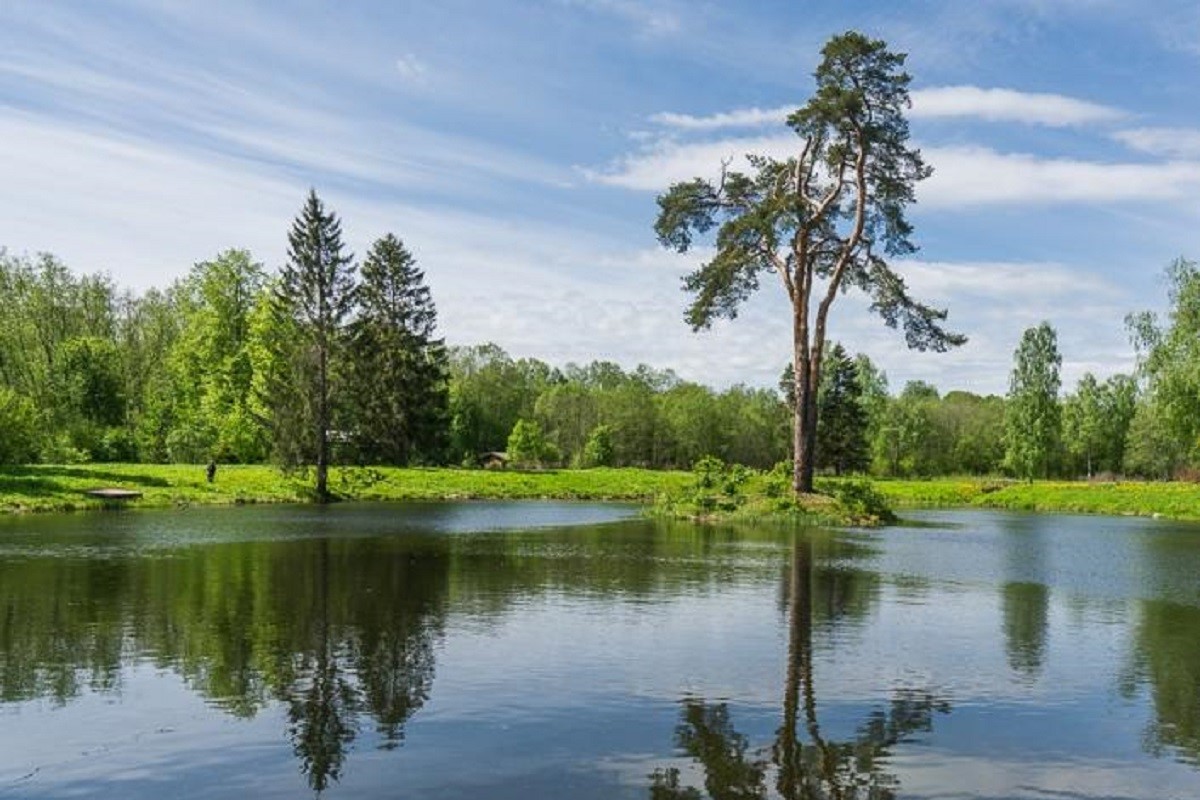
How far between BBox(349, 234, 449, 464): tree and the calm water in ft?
161

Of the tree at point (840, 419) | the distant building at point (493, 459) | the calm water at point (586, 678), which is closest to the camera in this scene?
the calm water at point (586, 678)

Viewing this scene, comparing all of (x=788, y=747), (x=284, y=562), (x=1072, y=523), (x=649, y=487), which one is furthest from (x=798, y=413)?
(x=788, y=747)

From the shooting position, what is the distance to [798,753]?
9.84 meters

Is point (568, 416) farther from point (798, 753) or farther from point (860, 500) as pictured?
point (798, 753)

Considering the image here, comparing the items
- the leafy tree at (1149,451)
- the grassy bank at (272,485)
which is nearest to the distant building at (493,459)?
the grassy bank at (272,485)

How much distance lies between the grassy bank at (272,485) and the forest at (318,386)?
96.1 inches

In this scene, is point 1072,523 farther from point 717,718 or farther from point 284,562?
point 717,718

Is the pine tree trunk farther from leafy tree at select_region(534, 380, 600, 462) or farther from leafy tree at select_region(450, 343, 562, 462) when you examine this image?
leafy tree at select_region(534, 380, 600, 462)

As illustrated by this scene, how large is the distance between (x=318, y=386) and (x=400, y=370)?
19.9 meters

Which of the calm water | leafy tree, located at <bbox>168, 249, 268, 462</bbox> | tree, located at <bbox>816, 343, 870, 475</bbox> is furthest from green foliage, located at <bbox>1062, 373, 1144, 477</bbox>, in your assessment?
the calm water

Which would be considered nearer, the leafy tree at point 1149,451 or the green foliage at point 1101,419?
the leafy tree at point 1149,451

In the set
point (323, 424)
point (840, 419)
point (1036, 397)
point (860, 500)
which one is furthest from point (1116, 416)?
point (323, 424)

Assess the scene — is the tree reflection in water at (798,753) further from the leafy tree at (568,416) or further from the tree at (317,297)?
the leafy tree at (568,416)

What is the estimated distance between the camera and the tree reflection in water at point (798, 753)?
346 inches
